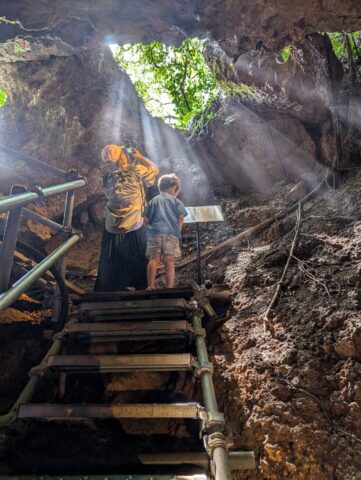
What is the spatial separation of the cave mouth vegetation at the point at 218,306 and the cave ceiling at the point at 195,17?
16mm

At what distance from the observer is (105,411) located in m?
1.82

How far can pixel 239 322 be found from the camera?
2928mm

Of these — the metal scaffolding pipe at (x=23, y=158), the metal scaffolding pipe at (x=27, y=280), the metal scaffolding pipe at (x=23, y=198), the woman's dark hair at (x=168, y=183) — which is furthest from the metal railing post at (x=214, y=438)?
the woman's dark hair at (x=168, y=183)

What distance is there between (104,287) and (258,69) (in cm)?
546

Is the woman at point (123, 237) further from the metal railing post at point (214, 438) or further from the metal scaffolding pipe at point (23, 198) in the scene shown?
the metal railing post at point (214, 438)

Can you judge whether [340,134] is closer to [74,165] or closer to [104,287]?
[104,287]

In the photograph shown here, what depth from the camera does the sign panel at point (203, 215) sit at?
438cm

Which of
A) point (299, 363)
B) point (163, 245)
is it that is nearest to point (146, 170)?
point (163, 245)

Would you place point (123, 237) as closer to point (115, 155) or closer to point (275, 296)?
point (115, 155)

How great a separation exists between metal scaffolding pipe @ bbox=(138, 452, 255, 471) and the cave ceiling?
379 centimetres

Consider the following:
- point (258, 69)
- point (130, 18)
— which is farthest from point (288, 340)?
point (258, 69)

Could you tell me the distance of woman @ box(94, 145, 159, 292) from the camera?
4141 mm

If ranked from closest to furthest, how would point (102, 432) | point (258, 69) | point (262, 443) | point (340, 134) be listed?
point (262, 443), point (102, 432), point (340, 134), point (258, 69)

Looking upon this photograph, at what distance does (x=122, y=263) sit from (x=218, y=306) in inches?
62.2
